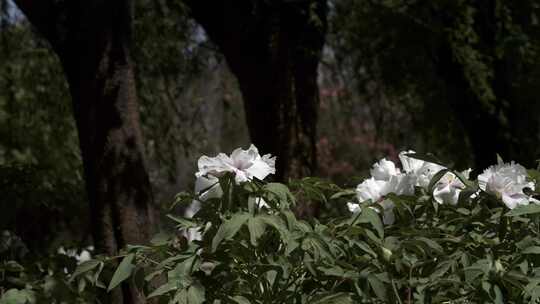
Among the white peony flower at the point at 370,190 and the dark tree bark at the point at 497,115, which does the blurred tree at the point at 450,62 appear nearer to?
the dark tree bark at the point at 497,115

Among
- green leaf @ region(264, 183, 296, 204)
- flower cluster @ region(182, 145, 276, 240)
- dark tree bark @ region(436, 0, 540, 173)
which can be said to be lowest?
dark tree bark @ region(436, 0, 540, 173)

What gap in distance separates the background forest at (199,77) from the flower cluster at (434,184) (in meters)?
0.26

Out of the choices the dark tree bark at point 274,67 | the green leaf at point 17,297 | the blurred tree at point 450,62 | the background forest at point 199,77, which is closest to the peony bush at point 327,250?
the green leaf at point 17,297

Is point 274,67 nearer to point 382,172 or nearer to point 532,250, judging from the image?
point 382,172

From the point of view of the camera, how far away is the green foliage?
1.99 metres

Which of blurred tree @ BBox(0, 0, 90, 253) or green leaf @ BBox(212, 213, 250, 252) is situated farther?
blurred tree @ BBox(0, 0, 90, 253)

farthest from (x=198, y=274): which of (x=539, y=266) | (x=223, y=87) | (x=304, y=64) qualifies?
(x=223, y=87)

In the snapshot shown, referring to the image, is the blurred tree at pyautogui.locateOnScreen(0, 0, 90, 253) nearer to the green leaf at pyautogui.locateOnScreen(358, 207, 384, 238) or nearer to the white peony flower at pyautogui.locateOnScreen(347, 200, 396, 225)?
the white peony flower at pyautogui.locateOnScreen(347, 200, 396, 225)

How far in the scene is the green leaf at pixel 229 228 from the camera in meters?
1.94

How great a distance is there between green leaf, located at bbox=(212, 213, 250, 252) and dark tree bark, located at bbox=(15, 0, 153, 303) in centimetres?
118

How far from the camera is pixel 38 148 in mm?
7156

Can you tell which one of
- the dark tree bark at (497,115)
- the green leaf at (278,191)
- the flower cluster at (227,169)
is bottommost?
the dark tree bark at (497,115)

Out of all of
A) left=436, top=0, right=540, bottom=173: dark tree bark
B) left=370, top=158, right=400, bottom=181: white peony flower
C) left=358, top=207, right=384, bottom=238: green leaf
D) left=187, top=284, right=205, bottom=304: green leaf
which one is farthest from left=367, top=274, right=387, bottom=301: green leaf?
left=436, top=0, right=540, bottom=173: dark tree bark

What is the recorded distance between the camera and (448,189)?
7.84 ft
